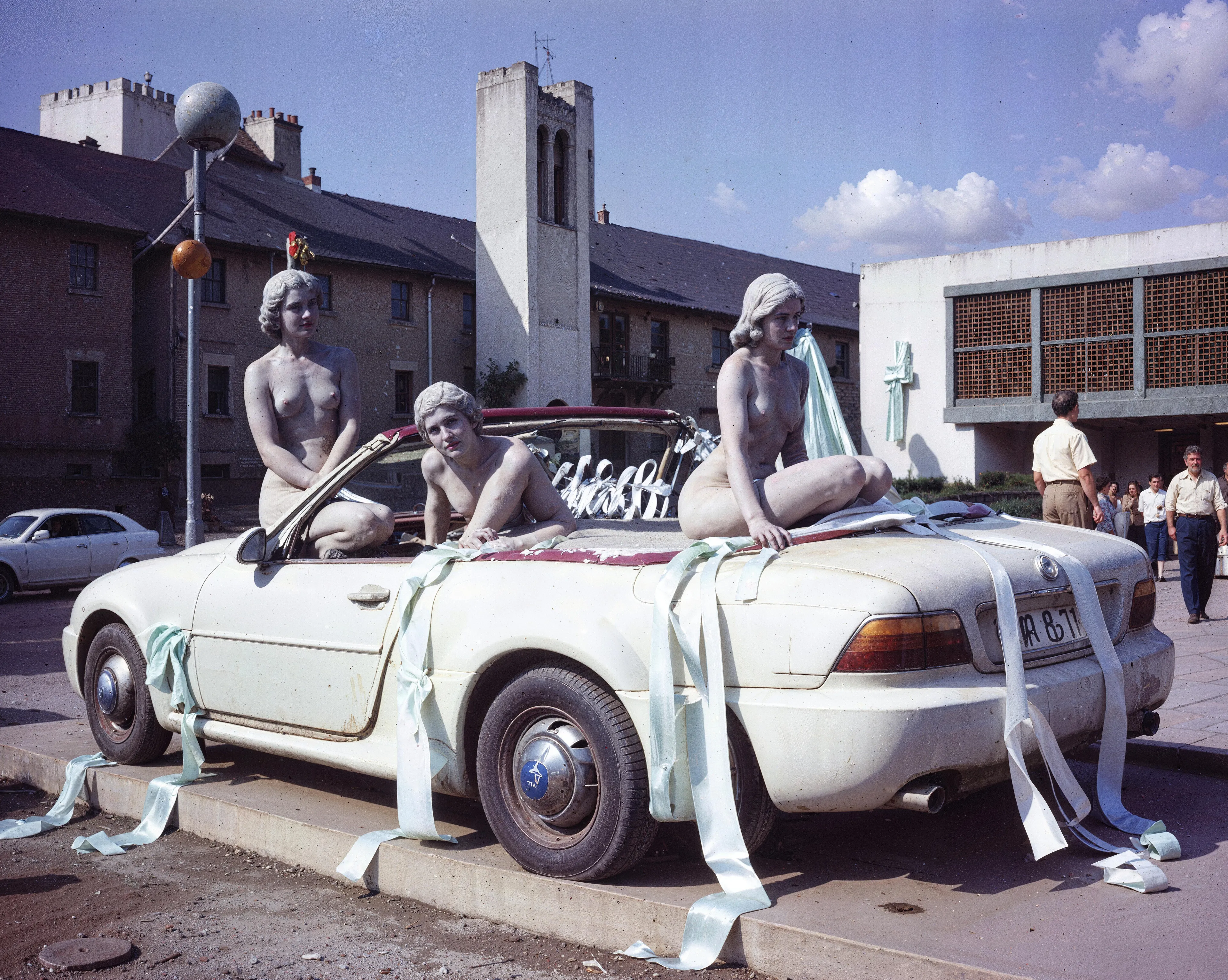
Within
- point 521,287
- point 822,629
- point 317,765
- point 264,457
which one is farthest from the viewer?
point 521,287

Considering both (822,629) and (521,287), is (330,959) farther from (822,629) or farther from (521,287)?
(521,287)

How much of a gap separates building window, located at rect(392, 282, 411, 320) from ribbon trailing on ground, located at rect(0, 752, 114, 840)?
35.6 m

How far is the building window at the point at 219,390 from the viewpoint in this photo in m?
35.4

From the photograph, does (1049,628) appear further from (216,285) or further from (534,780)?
(216,285)

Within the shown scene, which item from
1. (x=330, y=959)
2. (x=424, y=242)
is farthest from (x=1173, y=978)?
(x=424, y=242)

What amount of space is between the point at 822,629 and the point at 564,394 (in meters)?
38.9

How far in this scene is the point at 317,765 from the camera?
5.55 meters

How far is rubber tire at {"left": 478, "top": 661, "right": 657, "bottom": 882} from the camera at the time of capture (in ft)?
11.3

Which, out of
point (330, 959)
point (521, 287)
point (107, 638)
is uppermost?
point (521, 287)

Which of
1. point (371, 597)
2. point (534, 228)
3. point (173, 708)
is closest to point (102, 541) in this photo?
point (173, 708)

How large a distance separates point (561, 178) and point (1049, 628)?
39.3 metres

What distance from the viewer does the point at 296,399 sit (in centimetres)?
588

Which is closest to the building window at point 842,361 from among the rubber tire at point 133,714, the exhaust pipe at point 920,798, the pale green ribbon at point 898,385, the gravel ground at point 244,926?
the pale green ribbon at point 898,385

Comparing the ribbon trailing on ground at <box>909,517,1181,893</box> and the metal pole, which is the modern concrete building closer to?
the metal pole
